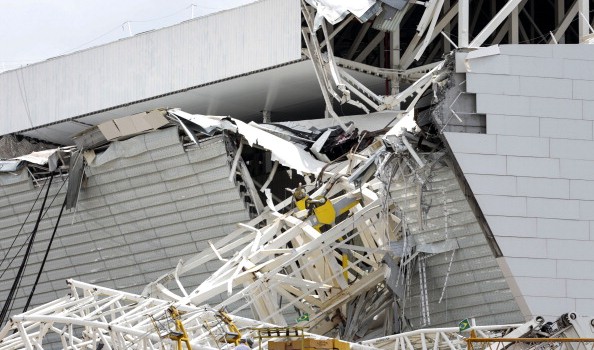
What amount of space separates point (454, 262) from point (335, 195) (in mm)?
12282

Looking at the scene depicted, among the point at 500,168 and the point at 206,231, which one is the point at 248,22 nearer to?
the point at 206,231

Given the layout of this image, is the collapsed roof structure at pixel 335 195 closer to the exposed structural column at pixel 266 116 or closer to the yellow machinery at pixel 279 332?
the exposed structural column at pixel 266 116

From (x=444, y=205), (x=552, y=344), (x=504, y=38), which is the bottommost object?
(x=552, y=344)

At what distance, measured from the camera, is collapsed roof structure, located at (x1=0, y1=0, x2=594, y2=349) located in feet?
147

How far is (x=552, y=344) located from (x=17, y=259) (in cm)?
3284

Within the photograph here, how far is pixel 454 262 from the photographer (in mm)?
50156

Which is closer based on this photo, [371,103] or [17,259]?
[371,103]

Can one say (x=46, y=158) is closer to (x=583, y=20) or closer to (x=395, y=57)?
(x=395, y=57)

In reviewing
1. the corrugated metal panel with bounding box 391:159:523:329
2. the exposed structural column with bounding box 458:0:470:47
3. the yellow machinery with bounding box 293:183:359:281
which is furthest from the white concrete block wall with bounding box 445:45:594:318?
the yellow machinery with bounding box 293:183:359:281

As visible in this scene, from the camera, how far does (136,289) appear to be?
6406 cm

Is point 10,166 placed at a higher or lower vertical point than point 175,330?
higher

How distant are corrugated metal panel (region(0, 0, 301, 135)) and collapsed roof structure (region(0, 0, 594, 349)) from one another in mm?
255

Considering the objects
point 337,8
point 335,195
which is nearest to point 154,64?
point 335,195

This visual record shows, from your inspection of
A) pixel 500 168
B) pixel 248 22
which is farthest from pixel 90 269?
pixel 500 168
